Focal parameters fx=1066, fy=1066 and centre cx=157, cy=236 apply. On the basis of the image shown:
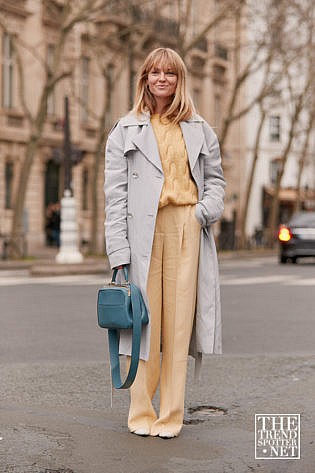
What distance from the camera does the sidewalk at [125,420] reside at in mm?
4879

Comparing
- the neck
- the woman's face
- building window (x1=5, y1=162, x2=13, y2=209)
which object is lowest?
building window (x1=5, y1=162, x2=13, y2=209)

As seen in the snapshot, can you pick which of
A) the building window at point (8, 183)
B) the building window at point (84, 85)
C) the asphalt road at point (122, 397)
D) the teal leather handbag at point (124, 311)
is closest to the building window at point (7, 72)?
the building window at point (8, 183)

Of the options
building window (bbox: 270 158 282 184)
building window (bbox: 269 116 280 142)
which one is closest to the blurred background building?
building window (bbox: 270 158 282 184)

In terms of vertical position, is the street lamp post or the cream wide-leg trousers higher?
the cream wide-leg trousers

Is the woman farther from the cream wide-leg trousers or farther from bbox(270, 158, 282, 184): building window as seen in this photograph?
bbox(270, 158, 282, 184): building window

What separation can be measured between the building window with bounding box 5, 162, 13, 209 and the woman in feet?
101

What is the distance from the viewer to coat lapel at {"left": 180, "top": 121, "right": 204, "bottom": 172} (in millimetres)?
5488

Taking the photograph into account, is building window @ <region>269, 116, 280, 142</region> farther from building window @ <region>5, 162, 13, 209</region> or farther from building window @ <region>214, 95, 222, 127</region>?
building window @ <region>5, 162, 13, 209</region>

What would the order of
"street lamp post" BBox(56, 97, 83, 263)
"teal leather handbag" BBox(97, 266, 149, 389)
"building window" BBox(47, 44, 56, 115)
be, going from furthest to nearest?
1. "building window" BBox(47, 44, 56, 115)
2. "street lamp post" BBox(56, 97, 83, 263)
3. "teal leather handbag" BBox(97, 266, 149, 389)

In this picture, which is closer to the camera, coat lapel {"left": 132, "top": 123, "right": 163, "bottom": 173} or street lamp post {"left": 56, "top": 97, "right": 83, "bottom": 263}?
coat lapel {"left": 132, "top": 123, "right": 163, "bottom": 173}

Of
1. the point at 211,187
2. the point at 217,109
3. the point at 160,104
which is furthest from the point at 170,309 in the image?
the point at 217,109

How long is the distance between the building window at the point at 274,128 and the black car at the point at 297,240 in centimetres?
3998

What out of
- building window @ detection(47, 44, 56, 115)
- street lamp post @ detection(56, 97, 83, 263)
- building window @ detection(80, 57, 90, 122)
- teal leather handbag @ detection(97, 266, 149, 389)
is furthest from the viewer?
building window @ detection(80, 57, 90, 122)

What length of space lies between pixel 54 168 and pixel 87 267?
697 inches
